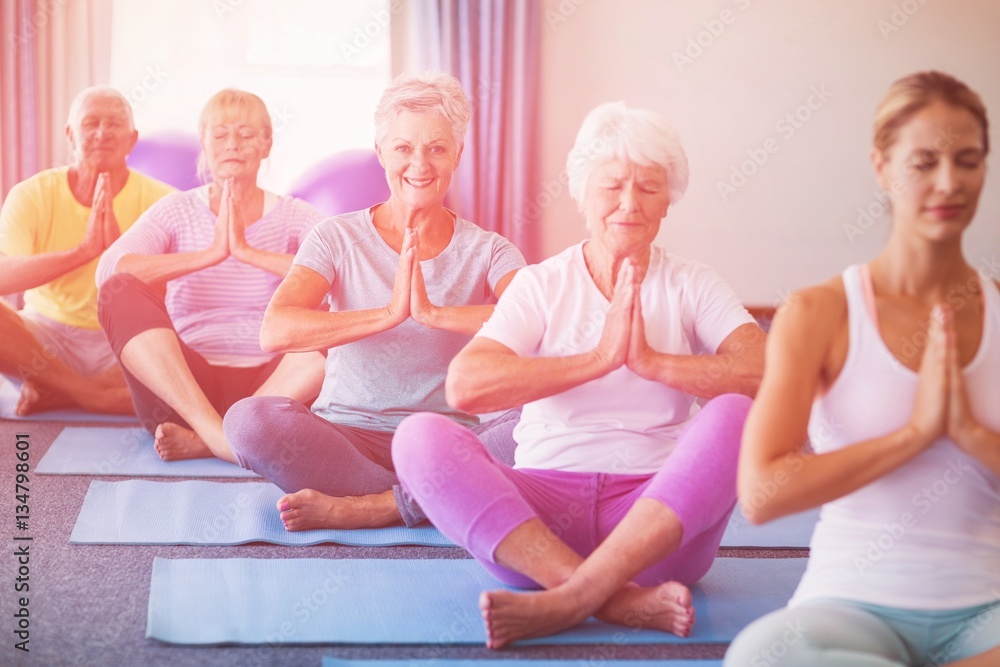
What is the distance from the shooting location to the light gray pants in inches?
51.3

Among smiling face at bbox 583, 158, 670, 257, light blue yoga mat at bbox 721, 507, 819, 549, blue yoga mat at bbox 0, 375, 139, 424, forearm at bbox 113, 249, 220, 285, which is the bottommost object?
blue yoga mat at bbox 0, 375, 139, 424

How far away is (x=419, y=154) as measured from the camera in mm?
2484

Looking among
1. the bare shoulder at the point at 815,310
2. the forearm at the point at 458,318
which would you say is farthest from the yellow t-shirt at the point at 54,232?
the bare shoulder at the point at 815,310

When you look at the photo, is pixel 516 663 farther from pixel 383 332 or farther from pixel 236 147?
pixel 236 147

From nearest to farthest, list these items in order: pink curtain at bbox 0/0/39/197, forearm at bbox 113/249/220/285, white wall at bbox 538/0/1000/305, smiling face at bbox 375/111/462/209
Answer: smiling face at bbox 375/111/462/209 < forearm at bbox 113/249/220/285 < pink curtain at bbox 0/0/39/197 < white wall at bbox 538/0/1000/305

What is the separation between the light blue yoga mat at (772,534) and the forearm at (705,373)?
1.71 ft

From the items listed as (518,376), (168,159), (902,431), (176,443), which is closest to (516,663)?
(518,376)

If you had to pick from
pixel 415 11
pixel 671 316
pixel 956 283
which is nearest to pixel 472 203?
pixel 415 11

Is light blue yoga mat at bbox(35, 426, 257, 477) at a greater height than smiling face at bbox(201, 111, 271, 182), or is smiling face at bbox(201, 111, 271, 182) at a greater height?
smiling face at bbox(201, 111, 271, 182)

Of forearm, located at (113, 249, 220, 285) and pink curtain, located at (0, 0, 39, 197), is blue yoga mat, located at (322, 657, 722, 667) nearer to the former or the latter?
forearm, located at (113, 249, 220, 285)

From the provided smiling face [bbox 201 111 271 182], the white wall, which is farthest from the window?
smiling face [bbox 201 111 271 182]

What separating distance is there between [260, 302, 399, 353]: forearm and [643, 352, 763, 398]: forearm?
2.31ft

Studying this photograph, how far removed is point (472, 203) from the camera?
5.12 meters

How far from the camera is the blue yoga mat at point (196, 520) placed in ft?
7.63
